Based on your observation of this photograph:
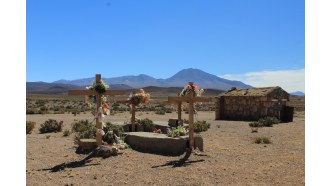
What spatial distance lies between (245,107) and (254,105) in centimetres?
80

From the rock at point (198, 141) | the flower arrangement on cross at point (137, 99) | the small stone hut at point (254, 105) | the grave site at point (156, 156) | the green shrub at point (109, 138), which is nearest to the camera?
the grave site at point (156, 156)

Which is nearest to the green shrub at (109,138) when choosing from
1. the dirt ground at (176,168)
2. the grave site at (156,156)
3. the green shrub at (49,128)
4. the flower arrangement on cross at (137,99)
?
the grave site at (156,156)

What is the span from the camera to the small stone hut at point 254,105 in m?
29.1

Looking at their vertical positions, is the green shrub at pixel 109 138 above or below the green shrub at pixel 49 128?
above

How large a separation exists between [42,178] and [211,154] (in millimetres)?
5514

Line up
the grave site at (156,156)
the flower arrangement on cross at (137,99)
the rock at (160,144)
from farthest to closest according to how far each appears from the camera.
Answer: the flower arrangement on cross at (137,99), the rock at (160,144), the grave site at (156,156)

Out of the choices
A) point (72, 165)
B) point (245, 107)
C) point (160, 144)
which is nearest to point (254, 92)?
point (245, 107)

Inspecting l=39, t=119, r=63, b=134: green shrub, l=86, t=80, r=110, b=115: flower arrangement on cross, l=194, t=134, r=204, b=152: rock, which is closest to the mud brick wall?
l=39, t=119, r=63, b=134: green shrub

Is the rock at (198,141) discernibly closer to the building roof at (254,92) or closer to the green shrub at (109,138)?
the green shrub at (109,138)

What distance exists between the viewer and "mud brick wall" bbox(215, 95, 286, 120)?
29172mm

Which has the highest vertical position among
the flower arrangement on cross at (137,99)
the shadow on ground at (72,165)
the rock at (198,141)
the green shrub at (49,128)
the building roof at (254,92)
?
the building roof at (254,92)

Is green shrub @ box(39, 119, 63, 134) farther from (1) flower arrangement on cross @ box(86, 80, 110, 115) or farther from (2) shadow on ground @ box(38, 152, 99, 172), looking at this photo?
(2) shadow on ground @ box(38, 152, 99, 172)

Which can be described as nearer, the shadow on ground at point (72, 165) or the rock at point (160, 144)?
the shadow on ground at point (72, 165)
